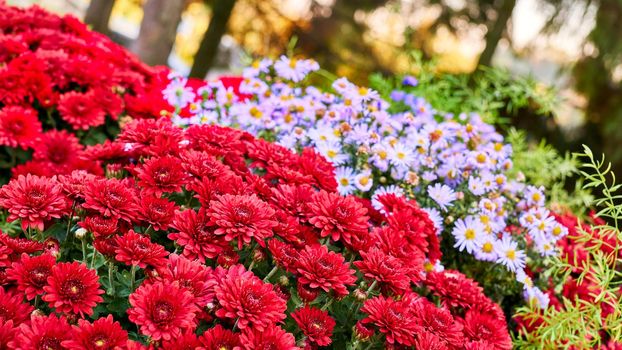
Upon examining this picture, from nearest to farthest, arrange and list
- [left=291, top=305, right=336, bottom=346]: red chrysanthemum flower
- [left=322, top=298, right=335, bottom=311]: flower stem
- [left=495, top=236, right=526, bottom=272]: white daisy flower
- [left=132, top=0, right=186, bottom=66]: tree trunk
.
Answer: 1. [left=291, top=305, right=336, bottom=346]: red chrysanthemum flower
2. [left=322, top=298, right=335, bottom=311]: flower stem
3. [left=495, top=236, right=526, bottom=272]: white daisy flower
4. [left=132, top=0, right=186, bottom=66]: tree trunk

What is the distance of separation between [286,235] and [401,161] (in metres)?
0.93

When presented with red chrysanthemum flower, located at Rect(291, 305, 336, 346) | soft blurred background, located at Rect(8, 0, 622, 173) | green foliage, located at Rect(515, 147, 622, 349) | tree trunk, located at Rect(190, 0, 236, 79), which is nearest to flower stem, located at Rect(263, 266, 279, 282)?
red chrysanthemum flower, located at Rect(291, 305, 336, 346)

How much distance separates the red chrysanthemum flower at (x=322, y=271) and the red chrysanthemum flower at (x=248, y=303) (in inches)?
4.5

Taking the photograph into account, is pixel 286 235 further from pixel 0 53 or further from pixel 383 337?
pixel 0 53

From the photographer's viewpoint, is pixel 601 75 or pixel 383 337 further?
pixel 601 75

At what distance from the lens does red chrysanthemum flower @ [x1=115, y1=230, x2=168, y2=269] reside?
3.89 feet

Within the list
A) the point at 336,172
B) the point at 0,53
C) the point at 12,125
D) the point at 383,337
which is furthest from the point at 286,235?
the point at 0,53

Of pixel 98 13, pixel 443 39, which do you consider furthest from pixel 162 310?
pixel 443 39

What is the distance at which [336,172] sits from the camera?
2160 millimetres

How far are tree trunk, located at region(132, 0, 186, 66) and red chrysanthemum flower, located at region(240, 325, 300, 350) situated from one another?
3903 mm

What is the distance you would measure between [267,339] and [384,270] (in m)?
0.36

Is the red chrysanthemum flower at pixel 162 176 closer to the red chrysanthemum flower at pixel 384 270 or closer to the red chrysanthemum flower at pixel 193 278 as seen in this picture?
the red chrysanthemum flower at pixel 193 278

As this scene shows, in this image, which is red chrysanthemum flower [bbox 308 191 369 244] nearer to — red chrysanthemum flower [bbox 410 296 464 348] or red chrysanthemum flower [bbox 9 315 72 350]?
red chrysanthemum flower [bbox 410 296 464 348]

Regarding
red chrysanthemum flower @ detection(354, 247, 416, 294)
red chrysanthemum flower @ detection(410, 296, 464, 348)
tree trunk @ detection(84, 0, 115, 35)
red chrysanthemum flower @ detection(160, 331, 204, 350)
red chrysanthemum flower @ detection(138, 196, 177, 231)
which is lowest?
tree trunk @ detection(84, 0, 115, 35)
